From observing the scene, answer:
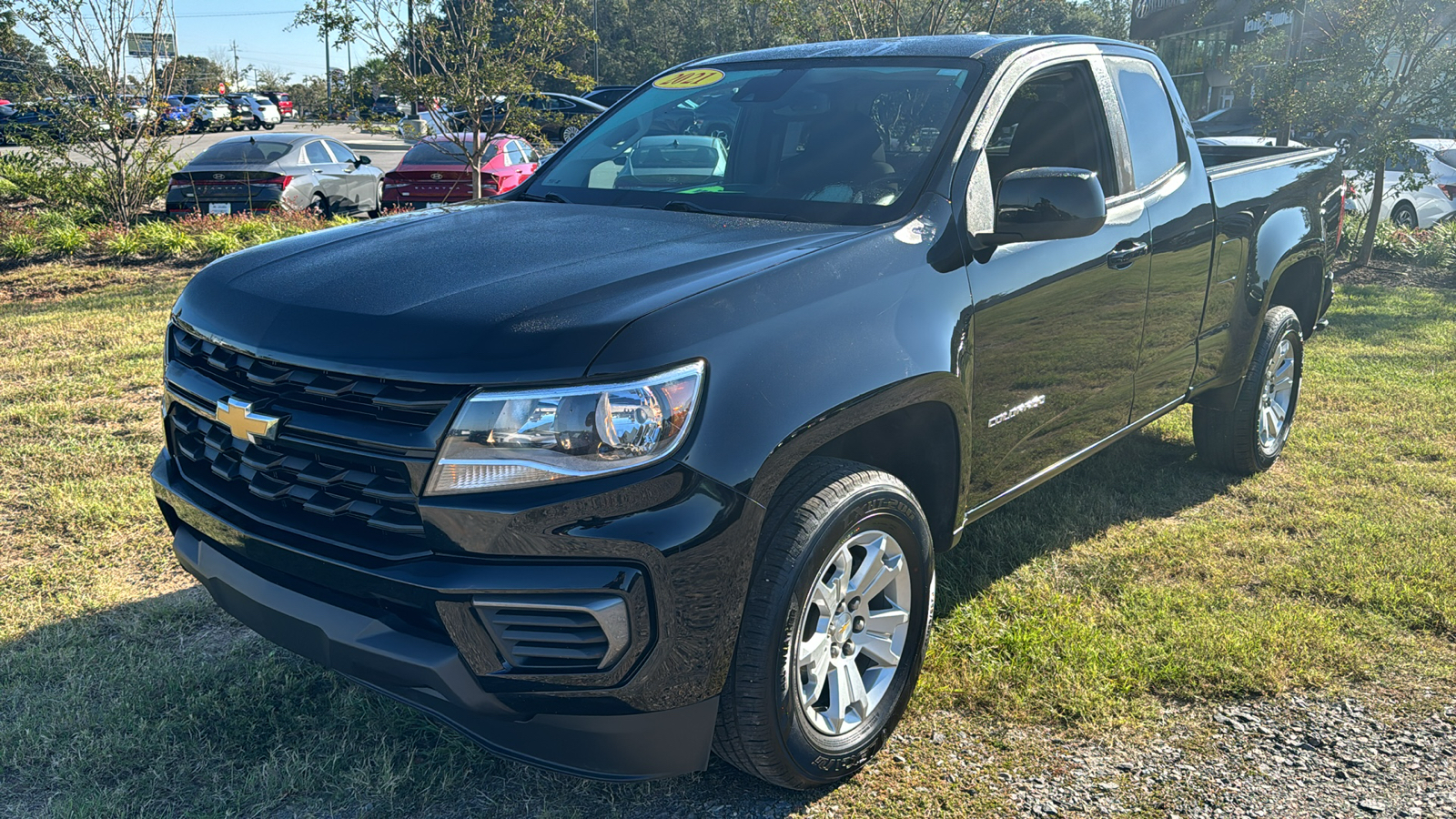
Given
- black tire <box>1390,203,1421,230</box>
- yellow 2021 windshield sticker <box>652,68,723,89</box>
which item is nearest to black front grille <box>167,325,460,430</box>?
yellow 2021 windshield sticker <box>652,68,723,89</box>

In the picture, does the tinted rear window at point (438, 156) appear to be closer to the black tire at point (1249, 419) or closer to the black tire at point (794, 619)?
the black tire at point (1249, 419)

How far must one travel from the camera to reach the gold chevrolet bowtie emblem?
8.13ft

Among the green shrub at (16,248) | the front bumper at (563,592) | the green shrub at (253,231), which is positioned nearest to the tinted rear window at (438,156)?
the green shrub at (253,231)

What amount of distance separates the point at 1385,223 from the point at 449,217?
12.9m

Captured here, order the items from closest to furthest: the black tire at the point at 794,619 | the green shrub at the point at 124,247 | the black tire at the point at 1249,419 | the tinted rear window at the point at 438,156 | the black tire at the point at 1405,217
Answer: the black tire at the point at 794,619 → the black tire at the point at 1249,419 → the green shrub at the point at 124,247 → the black tire at the point at 1405,217 → the tinted rear window at the point at 438,156

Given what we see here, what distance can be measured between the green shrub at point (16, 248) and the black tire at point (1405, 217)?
15360mm

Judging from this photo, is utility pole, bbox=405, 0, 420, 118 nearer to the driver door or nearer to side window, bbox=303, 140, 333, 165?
side window, bbox=303, 140, 333, 165

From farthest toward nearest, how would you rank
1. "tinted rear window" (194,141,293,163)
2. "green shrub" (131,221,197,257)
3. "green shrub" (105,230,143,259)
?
"tinted rear window" (194,141,293,163), "green shrub" (131,221,197,257), "green shrub" (105,230,143,259)

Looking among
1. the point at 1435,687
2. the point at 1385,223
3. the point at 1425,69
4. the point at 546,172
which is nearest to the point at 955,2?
the point at 1425,69

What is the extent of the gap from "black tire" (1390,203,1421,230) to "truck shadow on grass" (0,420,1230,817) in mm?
13660

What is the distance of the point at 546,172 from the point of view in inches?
158

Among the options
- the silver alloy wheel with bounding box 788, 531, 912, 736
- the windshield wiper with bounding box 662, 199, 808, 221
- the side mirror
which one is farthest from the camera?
the windshield wiper with bounding box 662, 199, 808, 221

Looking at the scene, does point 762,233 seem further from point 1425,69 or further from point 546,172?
point 1425,69

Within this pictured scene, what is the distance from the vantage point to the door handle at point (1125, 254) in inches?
143
